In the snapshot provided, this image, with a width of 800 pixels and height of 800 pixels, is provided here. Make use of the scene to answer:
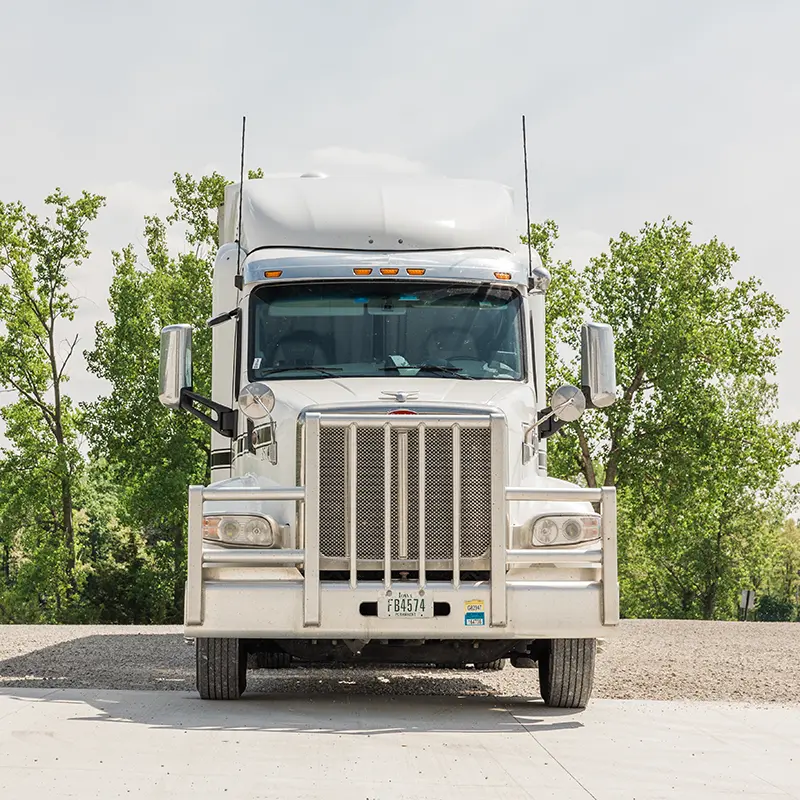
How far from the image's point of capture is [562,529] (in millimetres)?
8891

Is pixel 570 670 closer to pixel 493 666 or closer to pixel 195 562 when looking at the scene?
pixel 195 562

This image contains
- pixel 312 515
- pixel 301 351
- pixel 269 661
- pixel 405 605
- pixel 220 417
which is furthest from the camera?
pixel 269 661

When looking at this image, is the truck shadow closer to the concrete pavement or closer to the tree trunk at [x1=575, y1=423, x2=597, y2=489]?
the concrete pavement

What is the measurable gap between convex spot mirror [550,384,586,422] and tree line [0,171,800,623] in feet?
85.5

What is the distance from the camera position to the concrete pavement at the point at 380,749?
6.20 m

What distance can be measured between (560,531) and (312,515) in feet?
5.71

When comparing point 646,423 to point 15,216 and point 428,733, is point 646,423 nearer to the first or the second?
point 15,216

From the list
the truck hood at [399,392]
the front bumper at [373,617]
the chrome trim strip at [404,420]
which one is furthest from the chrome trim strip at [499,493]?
the truck hood at [399,392]

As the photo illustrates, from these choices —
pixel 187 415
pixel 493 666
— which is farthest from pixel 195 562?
pixel 187 415

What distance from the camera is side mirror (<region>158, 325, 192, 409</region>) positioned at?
970cm

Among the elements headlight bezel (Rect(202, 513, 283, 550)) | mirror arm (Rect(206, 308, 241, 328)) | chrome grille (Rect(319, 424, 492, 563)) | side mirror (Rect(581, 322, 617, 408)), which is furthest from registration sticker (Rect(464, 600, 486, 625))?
mirror arm (Rect(206, 308, 241, 328))

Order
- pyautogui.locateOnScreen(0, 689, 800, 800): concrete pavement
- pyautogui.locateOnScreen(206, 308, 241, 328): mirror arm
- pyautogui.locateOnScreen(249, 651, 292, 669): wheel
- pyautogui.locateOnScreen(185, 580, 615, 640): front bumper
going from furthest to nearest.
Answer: pyautogui.locateOnScreen(249, 651, 292, 669): wheel → pyautogui.locateOnScreen(206, 308, 241, 328): mirror arm → pyautogui.locateOnScreen(185, 580, 615, 640): front bumper → pyautogui.locateOnScreen(0, 689, 800, 800): concrete pavement

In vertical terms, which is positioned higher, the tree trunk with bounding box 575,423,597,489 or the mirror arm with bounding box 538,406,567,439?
the tree trunk with bounding box 575,423,597,489

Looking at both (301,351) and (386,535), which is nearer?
(386,535)
